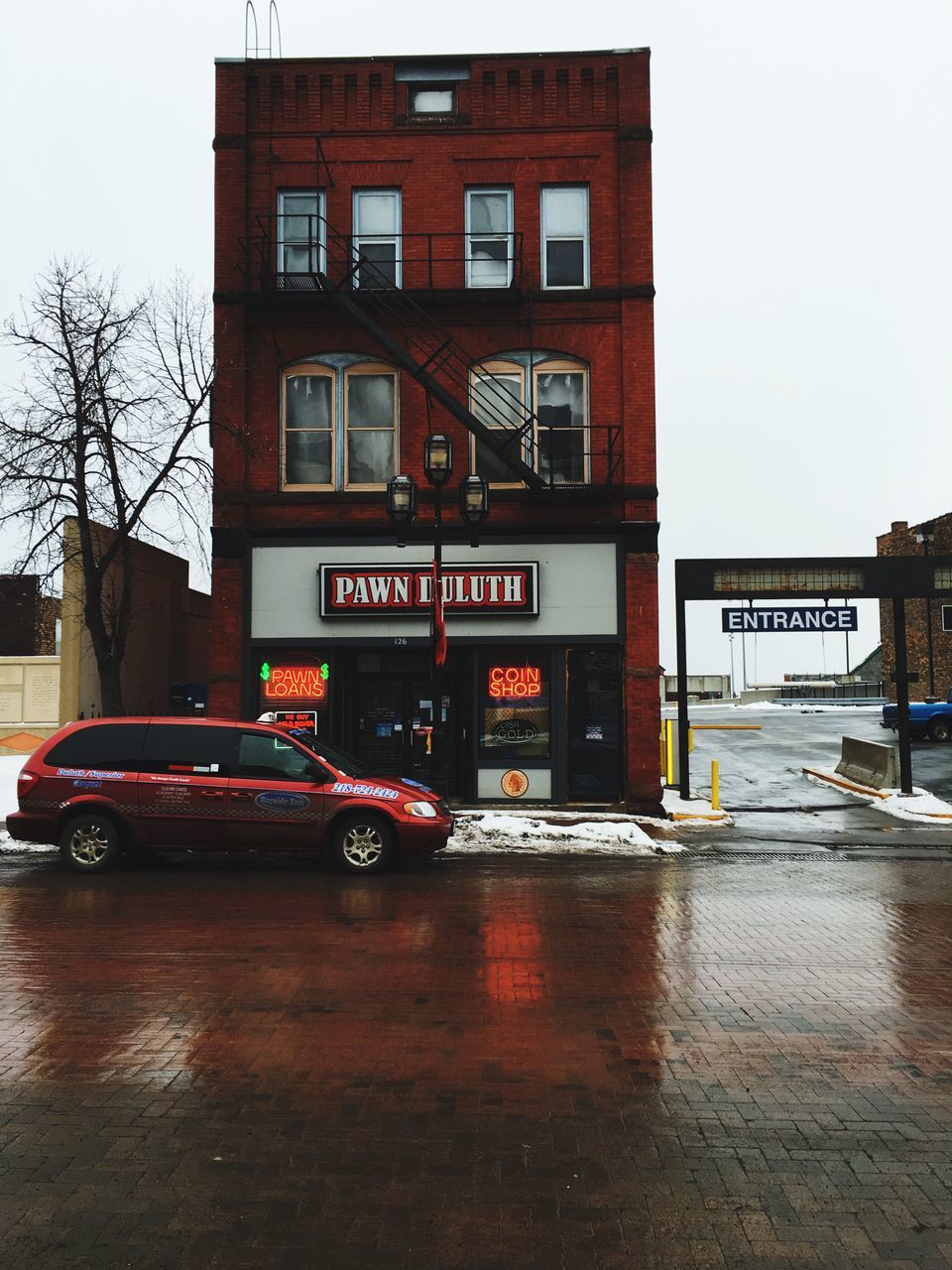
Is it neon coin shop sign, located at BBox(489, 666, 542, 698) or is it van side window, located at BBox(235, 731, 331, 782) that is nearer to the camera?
van side window, located at BBox(235, 731, 331, 782)

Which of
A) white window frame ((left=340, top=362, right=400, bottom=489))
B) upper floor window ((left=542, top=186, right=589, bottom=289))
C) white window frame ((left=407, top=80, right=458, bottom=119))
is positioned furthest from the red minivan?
white window frame ((left=407, top=80, right=458, bottom=119))

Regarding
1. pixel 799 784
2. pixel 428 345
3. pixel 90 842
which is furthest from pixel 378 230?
pixel 799 784

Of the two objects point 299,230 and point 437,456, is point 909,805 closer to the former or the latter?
point 437,456

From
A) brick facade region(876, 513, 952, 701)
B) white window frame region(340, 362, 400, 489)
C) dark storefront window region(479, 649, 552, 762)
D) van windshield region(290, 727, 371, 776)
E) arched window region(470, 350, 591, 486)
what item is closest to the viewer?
van windshield region(290, 727, 371, 776)

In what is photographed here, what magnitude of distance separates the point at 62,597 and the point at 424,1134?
1800 cm

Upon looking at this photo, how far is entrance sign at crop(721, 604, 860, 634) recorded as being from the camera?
63.1 ft

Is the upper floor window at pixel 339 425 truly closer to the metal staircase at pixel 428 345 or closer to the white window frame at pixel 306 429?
the white window frame at pixel 306 429

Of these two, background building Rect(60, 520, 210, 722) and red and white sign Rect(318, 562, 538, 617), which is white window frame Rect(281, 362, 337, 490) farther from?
background building Rect(60, 520, 210, 722)

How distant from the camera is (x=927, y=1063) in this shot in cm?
577

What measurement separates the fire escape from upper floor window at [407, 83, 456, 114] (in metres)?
2.58

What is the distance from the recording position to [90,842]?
12.1 m

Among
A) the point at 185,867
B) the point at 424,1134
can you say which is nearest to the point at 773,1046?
the point at 424,1134

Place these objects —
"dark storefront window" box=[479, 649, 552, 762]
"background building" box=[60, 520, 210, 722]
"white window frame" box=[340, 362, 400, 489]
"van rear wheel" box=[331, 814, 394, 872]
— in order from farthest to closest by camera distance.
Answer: "background building" box=[60, 520, 210, 722] → "white window frame" box=[340, 362, 400, 489] → "dark storefront window" box=[479, 649, 552, 762] → "van rear wheel" box=[331, 814, 394, 872]

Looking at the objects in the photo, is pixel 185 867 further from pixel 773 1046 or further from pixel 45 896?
pixel 773 1046
